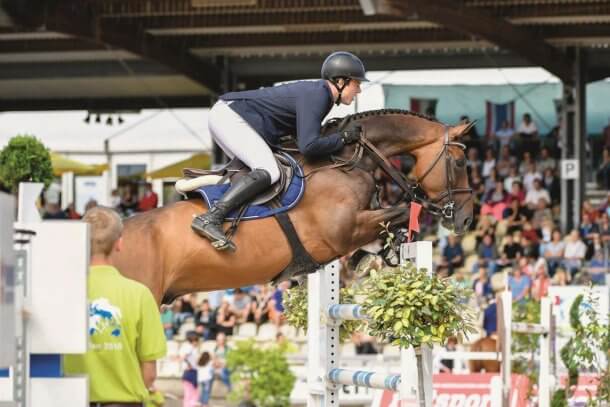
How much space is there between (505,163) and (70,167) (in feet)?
26.3

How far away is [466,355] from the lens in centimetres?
978

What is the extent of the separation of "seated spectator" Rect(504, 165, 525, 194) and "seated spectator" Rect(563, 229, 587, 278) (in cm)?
280

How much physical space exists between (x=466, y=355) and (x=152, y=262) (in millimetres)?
4345

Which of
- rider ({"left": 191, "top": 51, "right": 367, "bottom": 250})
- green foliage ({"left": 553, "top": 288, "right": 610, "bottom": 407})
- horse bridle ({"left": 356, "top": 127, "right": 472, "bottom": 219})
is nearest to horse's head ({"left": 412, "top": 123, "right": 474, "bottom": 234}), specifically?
horse bridle ({"left": 356, "top": 127, "right": 472, "bottom": 219})

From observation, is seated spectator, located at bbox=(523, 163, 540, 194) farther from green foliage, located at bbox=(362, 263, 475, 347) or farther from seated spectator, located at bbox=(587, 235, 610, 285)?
green foliage, located at bbox=(362, 263, 475, 347)

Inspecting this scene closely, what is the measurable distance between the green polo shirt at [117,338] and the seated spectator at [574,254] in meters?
12.8

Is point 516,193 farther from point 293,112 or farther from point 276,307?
point 293,112

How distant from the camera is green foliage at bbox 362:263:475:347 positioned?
18.2ft

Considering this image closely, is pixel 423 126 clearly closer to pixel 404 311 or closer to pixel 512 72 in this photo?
pixel 404 311

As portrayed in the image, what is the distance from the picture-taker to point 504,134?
21219 mm

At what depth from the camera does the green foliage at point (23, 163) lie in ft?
24.1

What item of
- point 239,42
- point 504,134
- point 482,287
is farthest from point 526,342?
point 239,42

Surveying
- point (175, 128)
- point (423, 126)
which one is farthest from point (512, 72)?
point (423, 126)

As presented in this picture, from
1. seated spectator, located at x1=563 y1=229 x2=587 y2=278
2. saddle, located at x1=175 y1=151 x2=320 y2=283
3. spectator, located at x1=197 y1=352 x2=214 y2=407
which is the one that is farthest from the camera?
seated spectator, located at x1=563 y1=229 x2=587 y2=278
